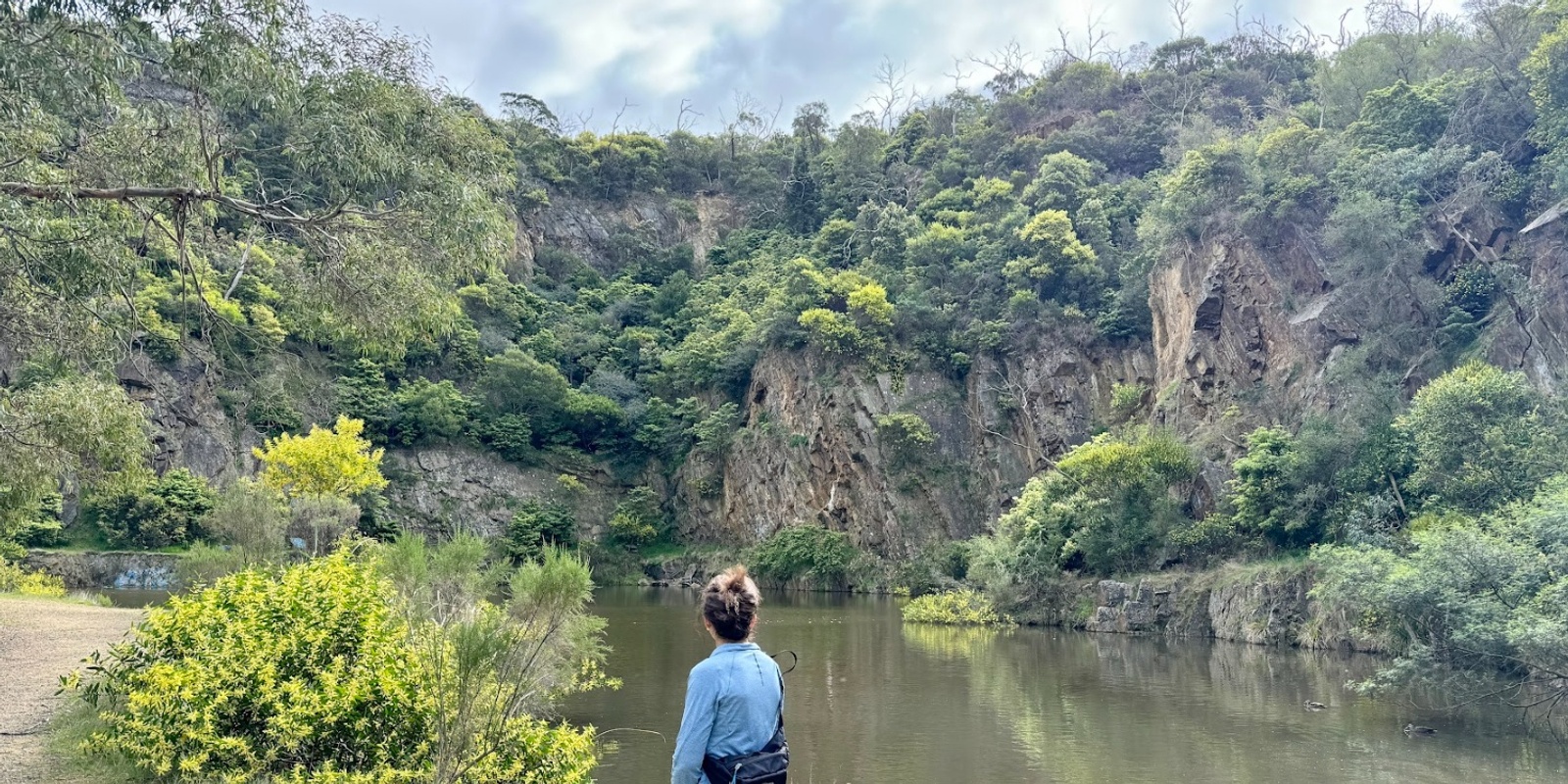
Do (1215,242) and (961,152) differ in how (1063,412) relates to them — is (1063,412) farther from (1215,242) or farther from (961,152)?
(961,152)

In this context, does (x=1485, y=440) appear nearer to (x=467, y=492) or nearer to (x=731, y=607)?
(x=731, y=607)

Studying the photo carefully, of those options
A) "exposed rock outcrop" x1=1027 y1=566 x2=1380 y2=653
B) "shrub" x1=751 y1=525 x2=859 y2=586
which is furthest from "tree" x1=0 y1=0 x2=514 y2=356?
"shrub" x1=751 y1=525 x2=859 y2=586

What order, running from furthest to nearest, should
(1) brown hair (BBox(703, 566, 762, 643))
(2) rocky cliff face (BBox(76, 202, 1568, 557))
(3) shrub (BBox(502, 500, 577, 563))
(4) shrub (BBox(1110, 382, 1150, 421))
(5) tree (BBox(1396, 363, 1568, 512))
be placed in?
(3) shrub (BBox(502, 500, 577, 563)) → (4) shrub (BBox(1110, 382, 1150, 421)) → (2) rocky cliff face (BBox(76, 202, 1568, 557)) → (5) tree (BBox(1396, 363, 1568, 512)) → (1) brown hair (BBox(703, 566, 762, 643))

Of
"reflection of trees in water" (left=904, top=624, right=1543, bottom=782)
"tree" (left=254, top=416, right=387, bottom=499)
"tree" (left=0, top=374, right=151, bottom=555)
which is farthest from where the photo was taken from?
"tree" (left=254, top=416, right=387, bottom=499)

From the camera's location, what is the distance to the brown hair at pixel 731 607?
347 centimetres

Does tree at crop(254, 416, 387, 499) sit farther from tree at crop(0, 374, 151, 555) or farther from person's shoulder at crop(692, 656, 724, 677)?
person's shoulder at crop(692, 656, 724, 677)

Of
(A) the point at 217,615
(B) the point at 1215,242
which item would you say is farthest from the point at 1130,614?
(A) the point at 217,615

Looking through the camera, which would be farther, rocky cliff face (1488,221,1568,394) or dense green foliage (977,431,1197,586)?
dense green foliage (977,431,1197,586)

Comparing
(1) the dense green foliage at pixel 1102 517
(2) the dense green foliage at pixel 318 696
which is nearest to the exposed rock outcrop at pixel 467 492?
(1) the dense green foliage at pixel 1102 517

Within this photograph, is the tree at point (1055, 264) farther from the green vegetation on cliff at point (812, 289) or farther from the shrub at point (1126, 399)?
the shrub at point (1126, 399)

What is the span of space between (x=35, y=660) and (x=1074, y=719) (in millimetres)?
12594

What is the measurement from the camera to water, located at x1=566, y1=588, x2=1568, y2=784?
10.0 metres

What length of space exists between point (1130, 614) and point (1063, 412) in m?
15.1

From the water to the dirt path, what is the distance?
4.57 meters
